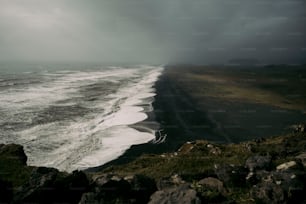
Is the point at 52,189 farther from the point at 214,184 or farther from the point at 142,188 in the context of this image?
the point at 214,184

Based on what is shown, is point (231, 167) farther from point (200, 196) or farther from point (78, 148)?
point (78, 148)

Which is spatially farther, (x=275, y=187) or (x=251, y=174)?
(x=251, y=174)

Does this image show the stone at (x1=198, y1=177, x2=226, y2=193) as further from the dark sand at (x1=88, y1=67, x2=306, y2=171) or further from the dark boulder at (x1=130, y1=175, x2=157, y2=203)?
the dark sand at (x1=88, y1=67, x2=306, y2=171)

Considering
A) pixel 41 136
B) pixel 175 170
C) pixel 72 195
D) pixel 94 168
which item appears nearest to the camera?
pixel 72 195

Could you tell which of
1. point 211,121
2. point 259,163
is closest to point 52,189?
point 259,163

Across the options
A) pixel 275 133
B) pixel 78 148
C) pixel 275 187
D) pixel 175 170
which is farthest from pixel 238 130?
pixel 275 187

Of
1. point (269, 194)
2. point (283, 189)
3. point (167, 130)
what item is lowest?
point (167, 130)

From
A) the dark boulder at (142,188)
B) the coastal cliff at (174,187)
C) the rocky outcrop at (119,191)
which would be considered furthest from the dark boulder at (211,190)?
the rocky outcrop at (119,191)
